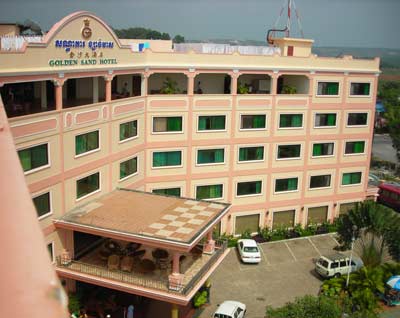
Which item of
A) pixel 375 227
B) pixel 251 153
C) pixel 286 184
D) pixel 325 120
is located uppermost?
pixel 325 120

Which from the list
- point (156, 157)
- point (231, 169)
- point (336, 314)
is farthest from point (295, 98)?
point (336, 314)

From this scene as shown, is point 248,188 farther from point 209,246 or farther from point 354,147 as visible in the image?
point 209,246

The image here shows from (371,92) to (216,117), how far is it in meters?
15.3

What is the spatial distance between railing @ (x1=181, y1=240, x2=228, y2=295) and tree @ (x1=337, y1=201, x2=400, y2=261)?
1074cm

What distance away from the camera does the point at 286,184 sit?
42.4m

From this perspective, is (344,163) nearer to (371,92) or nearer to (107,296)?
(371,92)

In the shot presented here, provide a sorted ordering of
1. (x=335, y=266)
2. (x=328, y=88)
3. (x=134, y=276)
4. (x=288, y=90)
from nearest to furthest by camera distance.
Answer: (x=134, y=276) < (x=335, y=266) < (x=288, y=90) < (x=328, y=88)

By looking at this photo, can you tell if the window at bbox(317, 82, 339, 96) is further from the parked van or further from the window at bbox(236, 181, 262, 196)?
the parked van

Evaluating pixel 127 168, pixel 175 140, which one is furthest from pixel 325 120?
pixel 127 168

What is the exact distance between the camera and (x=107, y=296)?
28.9 meters

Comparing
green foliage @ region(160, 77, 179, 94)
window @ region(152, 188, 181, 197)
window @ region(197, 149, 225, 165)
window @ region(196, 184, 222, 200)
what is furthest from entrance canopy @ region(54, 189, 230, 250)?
green foliage @ region(160, 77, 179, 94)

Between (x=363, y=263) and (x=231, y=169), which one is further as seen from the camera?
(x=231, y=169)

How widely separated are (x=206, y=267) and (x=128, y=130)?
11542 millimetres

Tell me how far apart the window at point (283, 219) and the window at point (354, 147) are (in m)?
7.38
